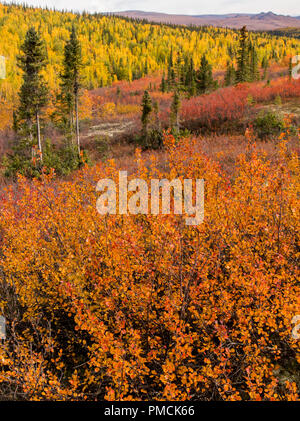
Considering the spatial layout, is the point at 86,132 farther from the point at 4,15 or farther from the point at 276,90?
the point at 4,15

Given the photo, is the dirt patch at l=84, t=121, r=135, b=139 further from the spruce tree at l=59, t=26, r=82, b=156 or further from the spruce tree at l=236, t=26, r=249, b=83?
the spruce tree at l=236, t=26, r=249, b=83

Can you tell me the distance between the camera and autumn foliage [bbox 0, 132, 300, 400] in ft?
13.9

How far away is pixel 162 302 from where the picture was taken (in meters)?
4.92

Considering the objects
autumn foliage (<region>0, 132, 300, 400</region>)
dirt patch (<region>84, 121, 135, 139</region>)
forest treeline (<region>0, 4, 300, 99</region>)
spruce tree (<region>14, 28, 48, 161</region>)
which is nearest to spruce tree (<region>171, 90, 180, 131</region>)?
dirt patch (<region>84, 121, 135, 139</region>)

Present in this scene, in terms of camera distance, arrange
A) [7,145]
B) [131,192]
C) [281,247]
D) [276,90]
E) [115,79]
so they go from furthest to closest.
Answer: [115,79]
[7,145]
[276,90]
[131,192]
[281,247]

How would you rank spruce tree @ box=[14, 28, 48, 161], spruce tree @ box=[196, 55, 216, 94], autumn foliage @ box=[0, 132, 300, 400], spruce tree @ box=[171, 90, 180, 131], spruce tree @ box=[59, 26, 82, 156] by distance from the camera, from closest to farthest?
autumn foliage @ box=[0, 132, 300, 400] < spruce tree @ box=[14, 28, 48, 161] < spruce tree @ box=[59, 26, 82, 156] < spruce tree @ box=[171, 90, 180, 131] < spruce tree @ box=[196, 55, 216, 94]

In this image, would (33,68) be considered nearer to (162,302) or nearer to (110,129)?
(110,129)

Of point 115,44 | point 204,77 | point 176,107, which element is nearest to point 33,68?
point 176,107

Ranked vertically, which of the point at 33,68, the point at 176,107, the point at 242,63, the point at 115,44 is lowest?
the point at 176,107

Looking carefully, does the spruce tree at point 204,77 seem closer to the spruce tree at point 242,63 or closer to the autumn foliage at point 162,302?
the spruce tree at point 242,63

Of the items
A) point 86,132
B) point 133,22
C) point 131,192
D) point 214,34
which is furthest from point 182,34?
point 131,192

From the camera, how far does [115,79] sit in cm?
9131
